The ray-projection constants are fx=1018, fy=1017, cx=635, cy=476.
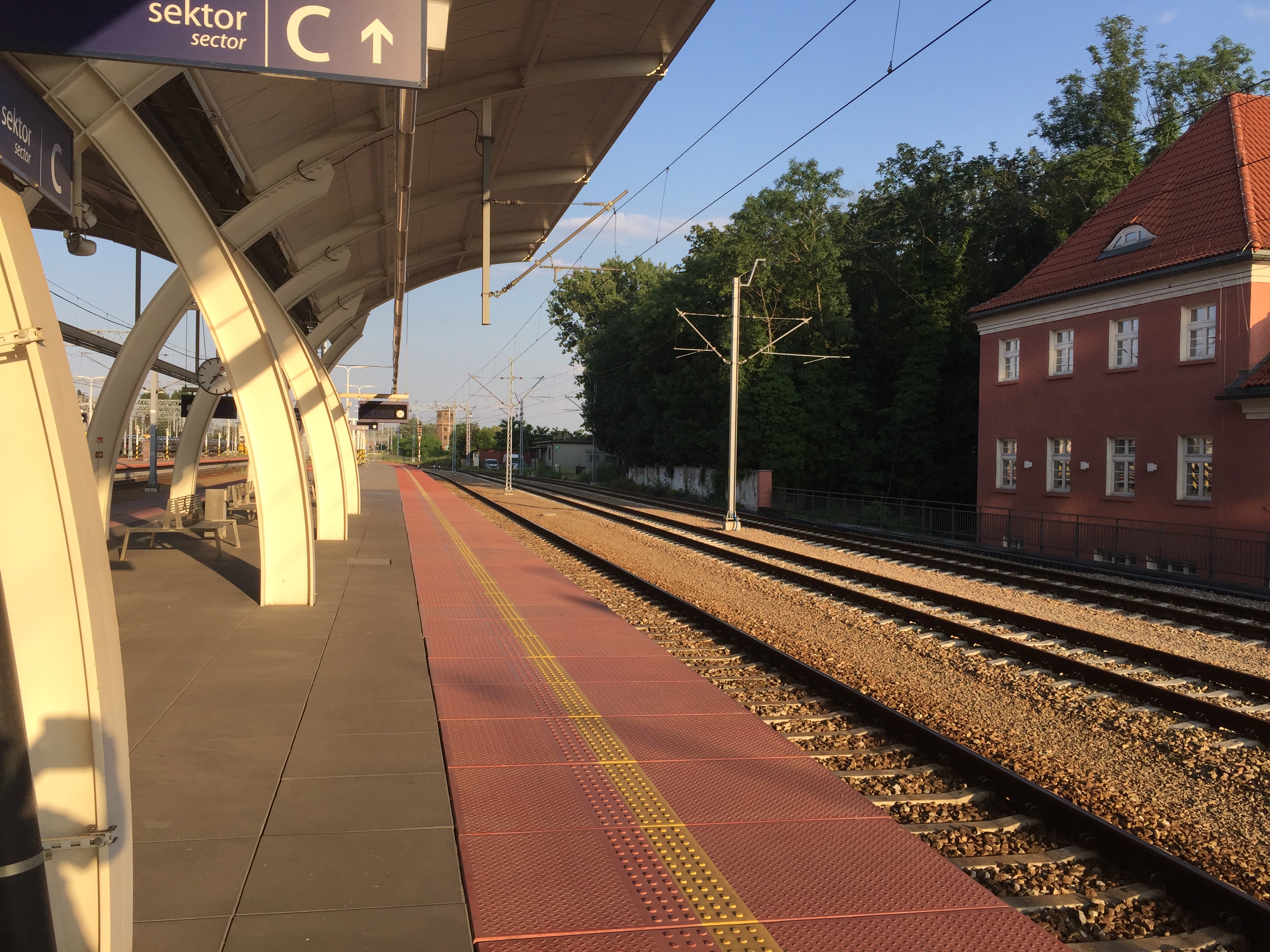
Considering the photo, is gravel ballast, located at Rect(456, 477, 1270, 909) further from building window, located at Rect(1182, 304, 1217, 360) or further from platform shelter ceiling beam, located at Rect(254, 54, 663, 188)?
building window, located at Rect(1182, 304, 1217, 360)

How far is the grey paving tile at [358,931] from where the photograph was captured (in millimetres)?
3656

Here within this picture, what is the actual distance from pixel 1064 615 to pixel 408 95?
10342 millimetres

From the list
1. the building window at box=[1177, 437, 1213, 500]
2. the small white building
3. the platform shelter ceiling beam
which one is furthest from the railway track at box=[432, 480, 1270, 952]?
the small white building

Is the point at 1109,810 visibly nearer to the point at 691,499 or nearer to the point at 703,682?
the point at 703,682

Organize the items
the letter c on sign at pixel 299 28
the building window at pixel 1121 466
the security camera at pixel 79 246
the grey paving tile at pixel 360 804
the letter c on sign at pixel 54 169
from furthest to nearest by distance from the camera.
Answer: the building window at pixel 1121 466
the security camera at pixel 79 246
the grey paving tile at pixel 360 804
the letter c on sign at pixel 54 169
the letter c on sign at pixel 299 28

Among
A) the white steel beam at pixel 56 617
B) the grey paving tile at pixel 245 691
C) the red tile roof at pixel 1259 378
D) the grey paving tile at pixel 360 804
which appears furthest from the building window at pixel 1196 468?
the white steel beam at pixel 56 617

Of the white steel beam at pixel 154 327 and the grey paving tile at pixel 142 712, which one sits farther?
the white steel beam at pixel 154 327

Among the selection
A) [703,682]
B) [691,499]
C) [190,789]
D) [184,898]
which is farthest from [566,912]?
[691,499]

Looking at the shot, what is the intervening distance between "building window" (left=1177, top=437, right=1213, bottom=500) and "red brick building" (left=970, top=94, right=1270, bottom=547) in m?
0.04

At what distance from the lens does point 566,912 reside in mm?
4043

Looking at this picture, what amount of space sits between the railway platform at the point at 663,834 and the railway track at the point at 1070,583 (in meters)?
7.93

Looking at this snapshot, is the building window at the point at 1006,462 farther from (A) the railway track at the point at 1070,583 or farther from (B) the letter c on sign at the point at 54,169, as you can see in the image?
(B) the letter c on sign at the point at 54,169

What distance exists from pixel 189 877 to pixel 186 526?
14985 mm

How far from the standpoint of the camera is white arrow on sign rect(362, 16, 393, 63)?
3.58 metres
